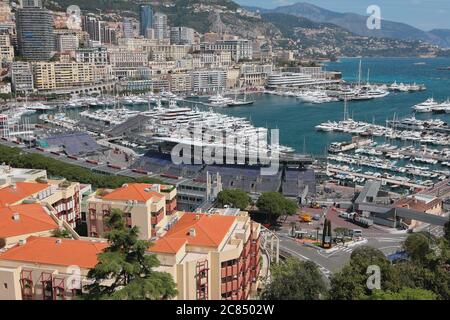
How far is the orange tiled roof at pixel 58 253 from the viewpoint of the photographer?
7.33 meters

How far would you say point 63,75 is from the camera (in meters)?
50.9

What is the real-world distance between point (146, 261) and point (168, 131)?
2329 cm

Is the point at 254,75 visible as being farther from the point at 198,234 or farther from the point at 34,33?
the point at 198,234

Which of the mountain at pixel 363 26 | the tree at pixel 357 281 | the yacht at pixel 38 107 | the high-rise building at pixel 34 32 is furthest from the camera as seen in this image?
the mountain at pixel 363 26

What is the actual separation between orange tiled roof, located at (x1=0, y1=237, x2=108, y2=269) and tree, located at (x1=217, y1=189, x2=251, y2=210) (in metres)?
6.69

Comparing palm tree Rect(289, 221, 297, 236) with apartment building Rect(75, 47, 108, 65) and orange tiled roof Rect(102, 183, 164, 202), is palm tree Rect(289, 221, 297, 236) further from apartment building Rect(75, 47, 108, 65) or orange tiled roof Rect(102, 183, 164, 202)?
apartment building Rect(75, 47, 108, 65)

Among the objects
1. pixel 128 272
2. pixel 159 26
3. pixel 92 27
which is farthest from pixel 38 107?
pixel 159 26

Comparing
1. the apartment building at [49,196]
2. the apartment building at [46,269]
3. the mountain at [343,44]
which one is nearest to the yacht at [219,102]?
the apartment building at [49,196]

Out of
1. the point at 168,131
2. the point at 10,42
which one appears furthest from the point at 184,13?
the point at 168,131

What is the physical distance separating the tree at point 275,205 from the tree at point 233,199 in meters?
0.49

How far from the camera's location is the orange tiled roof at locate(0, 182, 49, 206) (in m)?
10.6

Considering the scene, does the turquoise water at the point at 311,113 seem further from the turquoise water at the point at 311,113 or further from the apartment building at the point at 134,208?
the apartment building at the point at 134,208

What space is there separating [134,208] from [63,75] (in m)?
44.3
